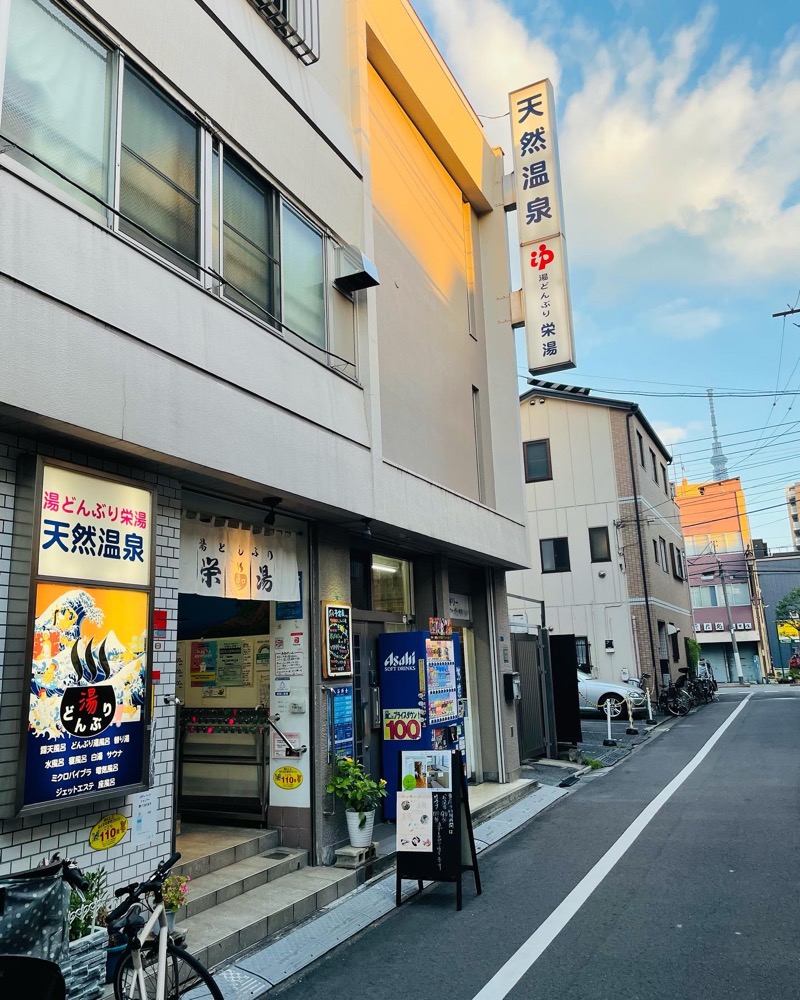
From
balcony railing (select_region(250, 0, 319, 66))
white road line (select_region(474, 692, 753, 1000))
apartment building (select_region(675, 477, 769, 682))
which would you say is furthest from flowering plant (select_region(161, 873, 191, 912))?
apartment building (select_region(675, 477, 769, 682))

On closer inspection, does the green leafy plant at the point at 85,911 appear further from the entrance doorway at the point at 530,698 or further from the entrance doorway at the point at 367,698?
the entrance doorway at the point at 530,698

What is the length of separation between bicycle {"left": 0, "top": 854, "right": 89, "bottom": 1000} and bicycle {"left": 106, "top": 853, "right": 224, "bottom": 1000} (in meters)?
0.44

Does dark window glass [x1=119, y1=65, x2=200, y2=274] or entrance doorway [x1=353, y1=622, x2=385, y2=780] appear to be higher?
dark window glass [x1=119, y1=65, x2=200, y2=274]

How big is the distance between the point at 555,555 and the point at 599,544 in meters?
1.60

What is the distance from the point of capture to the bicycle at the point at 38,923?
3.10m

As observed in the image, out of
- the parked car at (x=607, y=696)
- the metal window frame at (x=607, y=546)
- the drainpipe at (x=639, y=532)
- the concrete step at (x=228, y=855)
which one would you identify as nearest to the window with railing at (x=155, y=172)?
the concrete step at (x=228, y=855)

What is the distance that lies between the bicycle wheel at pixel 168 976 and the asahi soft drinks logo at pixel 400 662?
16.8 ft

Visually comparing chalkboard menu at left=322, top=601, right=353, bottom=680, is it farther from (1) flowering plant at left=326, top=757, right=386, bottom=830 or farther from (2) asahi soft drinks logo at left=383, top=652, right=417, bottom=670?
(2) asahi soft drinks logo at left=383, top=652, right=417, bottom=670

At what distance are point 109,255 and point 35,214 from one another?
609mm

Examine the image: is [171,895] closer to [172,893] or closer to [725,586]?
[172,893]

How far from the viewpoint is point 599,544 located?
2597 centimetres

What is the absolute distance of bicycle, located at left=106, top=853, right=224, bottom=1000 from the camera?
403cm

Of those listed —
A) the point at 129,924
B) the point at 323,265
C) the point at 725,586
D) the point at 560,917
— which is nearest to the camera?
the point at 129,924

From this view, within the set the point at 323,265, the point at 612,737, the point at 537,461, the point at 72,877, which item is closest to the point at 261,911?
the point at 72,877
